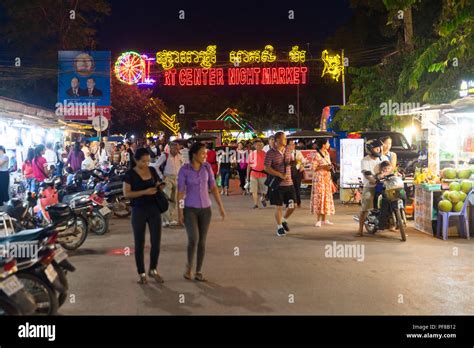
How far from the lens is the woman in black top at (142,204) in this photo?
815cm

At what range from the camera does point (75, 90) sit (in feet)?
84.0

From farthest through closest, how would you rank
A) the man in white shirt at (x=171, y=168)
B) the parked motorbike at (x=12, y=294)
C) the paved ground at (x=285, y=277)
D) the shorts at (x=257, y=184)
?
1. the shorts at (x=257, y=184)
2. the man in white shirt at (x=171, y=168)
3. the paved ground at (x=285, y=277)
4. the parked motorbike at (x=12, y=294)

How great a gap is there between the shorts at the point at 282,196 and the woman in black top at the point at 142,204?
13.2ft

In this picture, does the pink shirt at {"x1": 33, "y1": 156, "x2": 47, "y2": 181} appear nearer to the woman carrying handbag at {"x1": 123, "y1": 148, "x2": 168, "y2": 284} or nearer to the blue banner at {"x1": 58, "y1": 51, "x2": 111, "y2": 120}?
the woman carrying handbag at {"x1": 123, "y1": 148, "x2": 168, "y2": 284}

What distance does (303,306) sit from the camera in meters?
6.94

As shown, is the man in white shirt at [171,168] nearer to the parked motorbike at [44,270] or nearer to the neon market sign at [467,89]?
the neon market sign at [467,89]

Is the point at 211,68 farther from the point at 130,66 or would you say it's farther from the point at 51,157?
the point at 51,157

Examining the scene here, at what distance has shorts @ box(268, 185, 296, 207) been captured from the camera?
468 inches

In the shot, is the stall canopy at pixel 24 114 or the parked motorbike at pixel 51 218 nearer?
the parked motorbike at pixel 51 218

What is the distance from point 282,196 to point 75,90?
16276 mm

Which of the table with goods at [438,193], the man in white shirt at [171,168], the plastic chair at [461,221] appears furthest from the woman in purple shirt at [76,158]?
the plastic chair at [461,221]

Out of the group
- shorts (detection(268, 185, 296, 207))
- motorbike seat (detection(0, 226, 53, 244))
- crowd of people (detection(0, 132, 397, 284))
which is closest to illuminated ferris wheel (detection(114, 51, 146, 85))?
crowd of people (detection(0, 132, 397, 284))

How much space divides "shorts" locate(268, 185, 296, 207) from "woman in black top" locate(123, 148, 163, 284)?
4.01 meters
